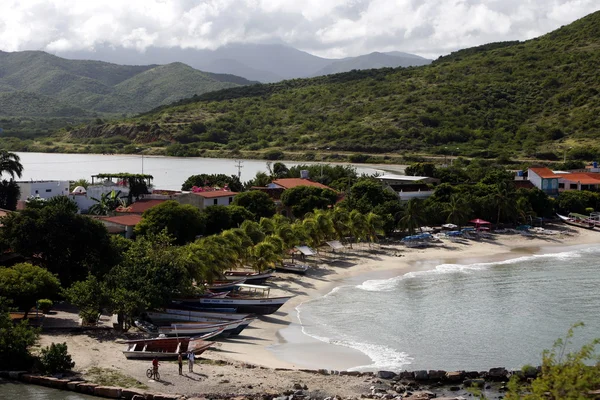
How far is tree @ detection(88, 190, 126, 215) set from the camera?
57016 mm

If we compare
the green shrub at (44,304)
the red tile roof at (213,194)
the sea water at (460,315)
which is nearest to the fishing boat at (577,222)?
the sea water at (460,315)

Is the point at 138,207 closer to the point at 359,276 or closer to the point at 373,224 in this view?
the point at 373,224

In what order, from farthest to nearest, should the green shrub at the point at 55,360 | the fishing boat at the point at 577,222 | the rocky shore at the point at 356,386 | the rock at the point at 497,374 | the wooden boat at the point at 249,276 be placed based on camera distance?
the fishing boat at the point at 577,222 < the wooden boat at the point at 249,276 < the rock at the point at 497,374 < the green shrub at the point at 55,360 < the rocky shore at the point at 356,386

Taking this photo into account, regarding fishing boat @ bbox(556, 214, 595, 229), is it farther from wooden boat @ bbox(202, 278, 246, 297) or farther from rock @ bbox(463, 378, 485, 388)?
rock @ bbox(463, 378, 485, 388)

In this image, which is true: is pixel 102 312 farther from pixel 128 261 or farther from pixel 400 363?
pixel 400 363

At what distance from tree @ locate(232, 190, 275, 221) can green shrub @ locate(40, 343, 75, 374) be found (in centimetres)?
3465

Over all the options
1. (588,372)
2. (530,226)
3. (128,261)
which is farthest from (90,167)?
(588,372)

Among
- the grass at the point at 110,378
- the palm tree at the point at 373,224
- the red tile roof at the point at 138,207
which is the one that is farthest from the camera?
the red tile roof at the point at 138,207

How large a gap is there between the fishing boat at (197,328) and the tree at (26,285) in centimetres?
524

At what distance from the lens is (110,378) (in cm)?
2659

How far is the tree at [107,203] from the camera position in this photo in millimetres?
57016

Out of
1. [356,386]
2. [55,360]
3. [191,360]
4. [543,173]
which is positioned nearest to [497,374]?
[356,386]

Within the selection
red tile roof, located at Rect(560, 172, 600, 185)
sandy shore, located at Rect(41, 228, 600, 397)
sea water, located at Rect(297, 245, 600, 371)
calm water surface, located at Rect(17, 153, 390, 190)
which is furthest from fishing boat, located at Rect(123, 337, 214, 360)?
calm water surface, located at Rect(17, 153, 390, 190)

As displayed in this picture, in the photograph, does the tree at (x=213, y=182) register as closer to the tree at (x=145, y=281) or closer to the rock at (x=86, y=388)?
the tree at (x=145, y=281)
